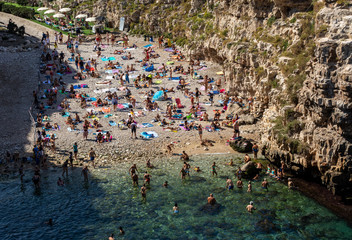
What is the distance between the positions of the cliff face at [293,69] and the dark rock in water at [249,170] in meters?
1.51

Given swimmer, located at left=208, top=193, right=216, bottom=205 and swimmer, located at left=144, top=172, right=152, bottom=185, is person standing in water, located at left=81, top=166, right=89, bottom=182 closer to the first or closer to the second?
swimmer, located at left=144, top=172, right=152, bottom=185

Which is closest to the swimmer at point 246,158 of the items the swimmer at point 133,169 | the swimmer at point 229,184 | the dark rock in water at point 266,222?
the swimmer at point 229,184

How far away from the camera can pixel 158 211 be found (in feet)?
89.2

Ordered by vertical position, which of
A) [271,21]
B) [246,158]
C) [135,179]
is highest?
[271,21]

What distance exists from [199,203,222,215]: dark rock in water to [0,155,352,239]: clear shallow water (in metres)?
0.17

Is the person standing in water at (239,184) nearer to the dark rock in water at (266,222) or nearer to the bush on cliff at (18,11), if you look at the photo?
the dark rock in water at (266,222)

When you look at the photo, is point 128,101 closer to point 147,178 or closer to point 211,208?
point 147,178

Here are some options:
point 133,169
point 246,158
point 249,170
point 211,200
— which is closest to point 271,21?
point 246,158

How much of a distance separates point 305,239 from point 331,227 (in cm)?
189

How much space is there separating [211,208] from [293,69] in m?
12.3

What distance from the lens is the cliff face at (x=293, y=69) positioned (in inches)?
1040


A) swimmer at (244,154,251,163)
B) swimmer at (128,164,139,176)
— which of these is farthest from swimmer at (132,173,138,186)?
swimmer at (244,154,251,163)

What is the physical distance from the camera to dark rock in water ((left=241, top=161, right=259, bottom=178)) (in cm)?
3052

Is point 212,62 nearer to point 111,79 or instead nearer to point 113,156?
point 111,79
